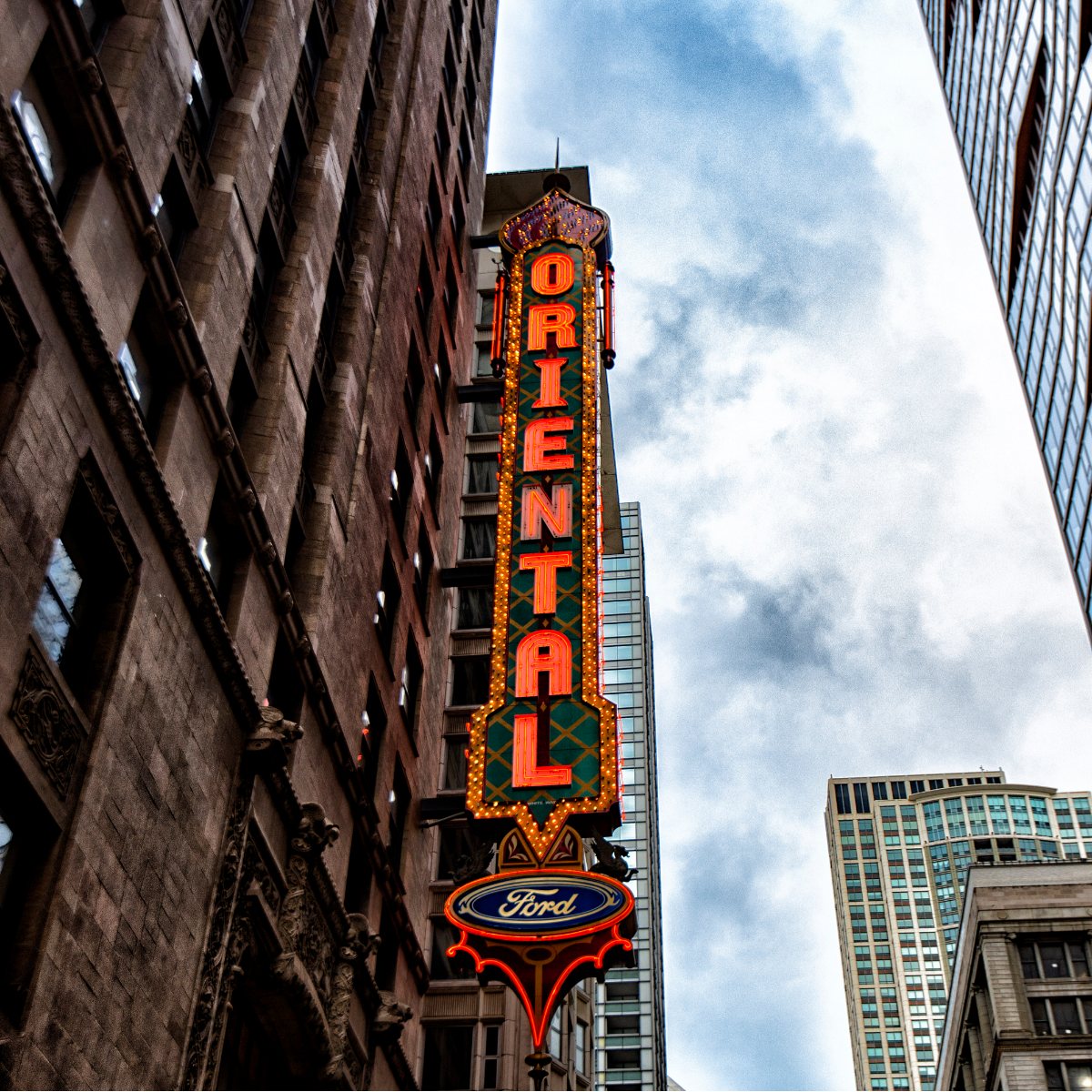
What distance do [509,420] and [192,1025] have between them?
2364 centimetres

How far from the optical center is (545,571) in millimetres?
34469

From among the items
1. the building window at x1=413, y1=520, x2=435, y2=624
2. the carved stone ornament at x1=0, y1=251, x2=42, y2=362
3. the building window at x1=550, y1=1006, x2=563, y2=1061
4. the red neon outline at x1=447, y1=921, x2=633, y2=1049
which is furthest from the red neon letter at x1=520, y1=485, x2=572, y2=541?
the building window at x1=550, y1=1006, x2=563, y2=1061

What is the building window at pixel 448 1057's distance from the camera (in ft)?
137

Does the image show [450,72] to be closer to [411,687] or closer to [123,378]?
[411,687]

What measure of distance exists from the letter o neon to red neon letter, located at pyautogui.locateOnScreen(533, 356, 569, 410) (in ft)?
12.1

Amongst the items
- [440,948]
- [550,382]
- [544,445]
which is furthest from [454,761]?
[550,382]

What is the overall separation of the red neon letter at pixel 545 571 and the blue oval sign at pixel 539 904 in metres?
7.92

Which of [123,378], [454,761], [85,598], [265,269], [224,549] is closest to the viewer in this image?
[85,598]

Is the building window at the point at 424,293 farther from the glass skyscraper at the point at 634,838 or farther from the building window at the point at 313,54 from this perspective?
the glass skyscraper at the point at 634,838

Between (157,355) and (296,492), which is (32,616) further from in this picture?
(296,492)

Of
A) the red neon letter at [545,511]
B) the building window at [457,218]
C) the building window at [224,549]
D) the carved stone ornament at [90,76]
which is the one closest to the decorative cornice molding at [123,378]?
the carved stone ornament at [90,76]

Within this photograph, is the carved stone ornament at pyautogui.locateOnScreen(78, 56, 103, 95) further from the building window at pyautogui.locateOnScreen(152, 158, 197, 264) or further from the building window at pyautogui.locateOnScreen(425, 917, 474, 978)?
the building window at pyautogui.locateOnScreen(425, 917, 474, 978)

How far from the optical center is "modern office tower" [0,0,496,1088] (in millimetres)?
15031

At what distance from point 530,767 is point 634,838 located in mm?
97604
